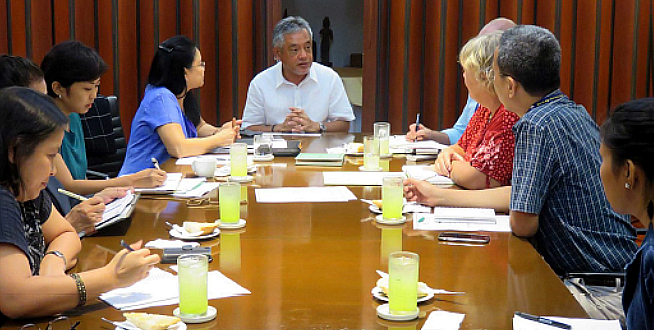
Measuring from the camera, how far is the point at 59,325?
1.45m

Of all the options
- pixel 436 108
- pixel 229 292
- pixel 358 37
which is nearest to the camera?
pixel 229 292

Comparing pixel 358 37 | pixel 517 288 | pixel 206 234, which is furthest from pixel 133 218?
pixel 358 37

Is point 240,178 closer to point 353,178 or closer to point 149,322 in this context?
point 353,178

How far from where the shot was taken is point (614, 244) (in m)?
2.24

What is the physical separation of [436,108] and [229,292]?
3973mm

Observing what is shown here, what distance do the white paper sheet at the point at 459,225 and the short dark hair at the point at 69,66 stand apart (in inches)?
63.1

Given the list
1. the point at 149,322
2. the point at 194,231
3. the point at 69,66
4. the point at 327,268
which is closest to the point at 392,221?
the point at 327,268

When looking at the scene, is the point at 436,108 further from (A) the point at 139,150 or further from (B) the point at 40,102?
(B) the point at 40,102

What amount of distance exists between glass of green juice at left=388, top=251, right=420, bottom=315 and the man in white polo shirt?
3150 mm

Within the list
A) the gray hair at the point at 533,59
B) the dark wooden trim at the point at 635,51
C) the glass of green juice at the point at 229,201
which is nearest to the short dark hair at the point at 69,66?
the glass of green juice at the point at 229,201

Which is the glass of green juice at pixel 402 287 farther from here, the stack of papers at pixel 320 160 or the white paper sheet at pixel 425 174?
the stack of papers at pixel 320 160

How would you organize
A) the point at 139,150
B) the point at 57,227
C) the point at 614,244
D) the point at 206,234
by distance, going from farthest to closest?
the point at 139,150 → the point at 614,244 → the point at 206,234 → the point at 57,227

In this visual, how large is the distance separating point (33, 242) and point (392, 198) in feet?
3.40

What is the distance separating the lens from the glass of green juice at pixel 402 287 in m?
1.50
